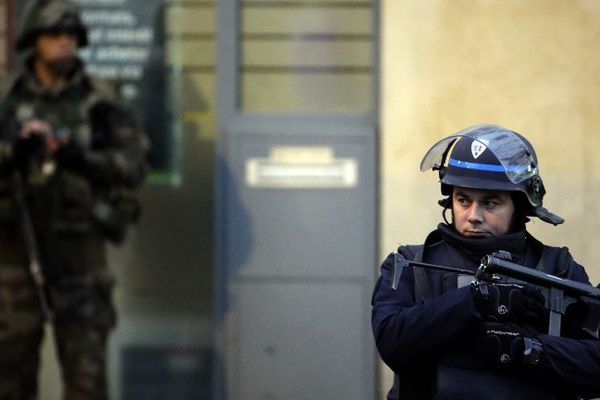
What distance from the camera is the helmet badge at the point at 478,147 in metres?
3.57

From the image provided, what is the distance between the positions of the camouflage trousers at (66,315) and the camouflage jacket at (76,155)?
0.41 ft

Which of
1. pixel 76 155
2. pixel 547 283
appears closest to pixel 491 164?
pixel 547 283

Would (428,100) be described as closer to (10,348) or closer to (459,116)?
(459,116)

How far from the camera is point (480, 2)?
7.02 meters

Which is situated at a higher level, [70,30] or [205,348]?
[70,30]

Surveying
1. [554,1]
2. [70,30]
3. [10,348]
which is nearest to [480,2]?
[554,1]

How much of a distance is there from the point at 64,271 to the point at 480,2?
2.35 m

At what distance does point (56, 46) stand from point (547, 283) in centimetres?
357

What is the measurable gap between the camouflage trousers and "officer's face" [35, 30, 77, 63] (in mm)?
803

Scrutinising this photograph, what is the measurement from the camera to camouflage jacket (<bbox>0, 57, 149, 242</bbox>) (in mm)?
6375

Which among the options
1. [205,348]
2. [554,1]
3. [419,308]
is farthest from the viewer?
[205,348]

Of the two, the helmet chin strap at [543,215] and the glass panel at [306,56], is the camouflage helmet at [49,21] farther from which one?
the helmet chin strap at [543,215]

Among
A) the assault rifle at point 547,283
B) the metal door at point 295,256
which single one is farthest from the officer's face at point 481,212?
the metal door at point 295,256

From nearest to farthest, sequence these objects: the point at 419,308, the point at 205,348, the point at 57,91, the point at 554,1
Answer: the point at 419,308 → the point at 57,91 → the point at 554,1 → the point at 205,348
